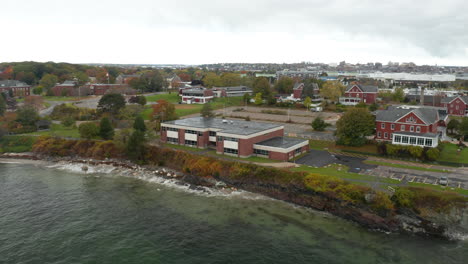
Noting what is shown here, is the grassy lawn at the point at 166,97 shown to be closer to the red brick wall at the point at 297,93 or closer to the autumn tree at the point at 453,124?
the red brick wall at the point at 297,93

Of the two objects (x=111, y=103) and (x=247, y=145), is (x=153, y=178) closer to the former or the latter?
(x=247, y=145)

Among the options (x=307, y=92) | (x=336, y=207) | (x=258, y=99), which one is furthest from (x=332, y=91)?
(x=336, y=207)

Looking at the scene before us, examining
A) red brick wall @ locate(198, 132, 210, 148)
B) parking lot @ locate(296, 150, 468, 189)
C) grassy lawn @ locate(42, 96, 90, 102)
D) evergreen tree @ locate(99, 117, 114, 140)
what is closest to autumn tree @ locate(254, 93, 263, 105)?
red brick wall @ locate(198, 132, 210, 148)

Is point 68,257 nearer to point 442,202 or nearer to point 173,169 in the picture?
point 173,169

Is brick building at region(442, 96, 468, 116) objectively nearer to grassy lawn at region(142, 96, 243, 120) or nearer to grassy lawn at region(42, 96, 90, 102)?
grassy lawn at region(142, 96, 243, 120)

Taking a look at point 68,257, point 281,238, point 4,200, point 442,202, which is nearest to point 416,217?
point 442,202

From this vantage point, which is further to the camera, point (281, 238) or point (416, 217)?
point (416, 217)

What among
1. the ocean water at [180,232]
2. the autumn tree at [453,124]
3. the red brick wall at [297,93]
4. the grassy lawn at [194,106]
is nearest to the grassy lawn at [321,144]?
the ocean water at [180,232]
